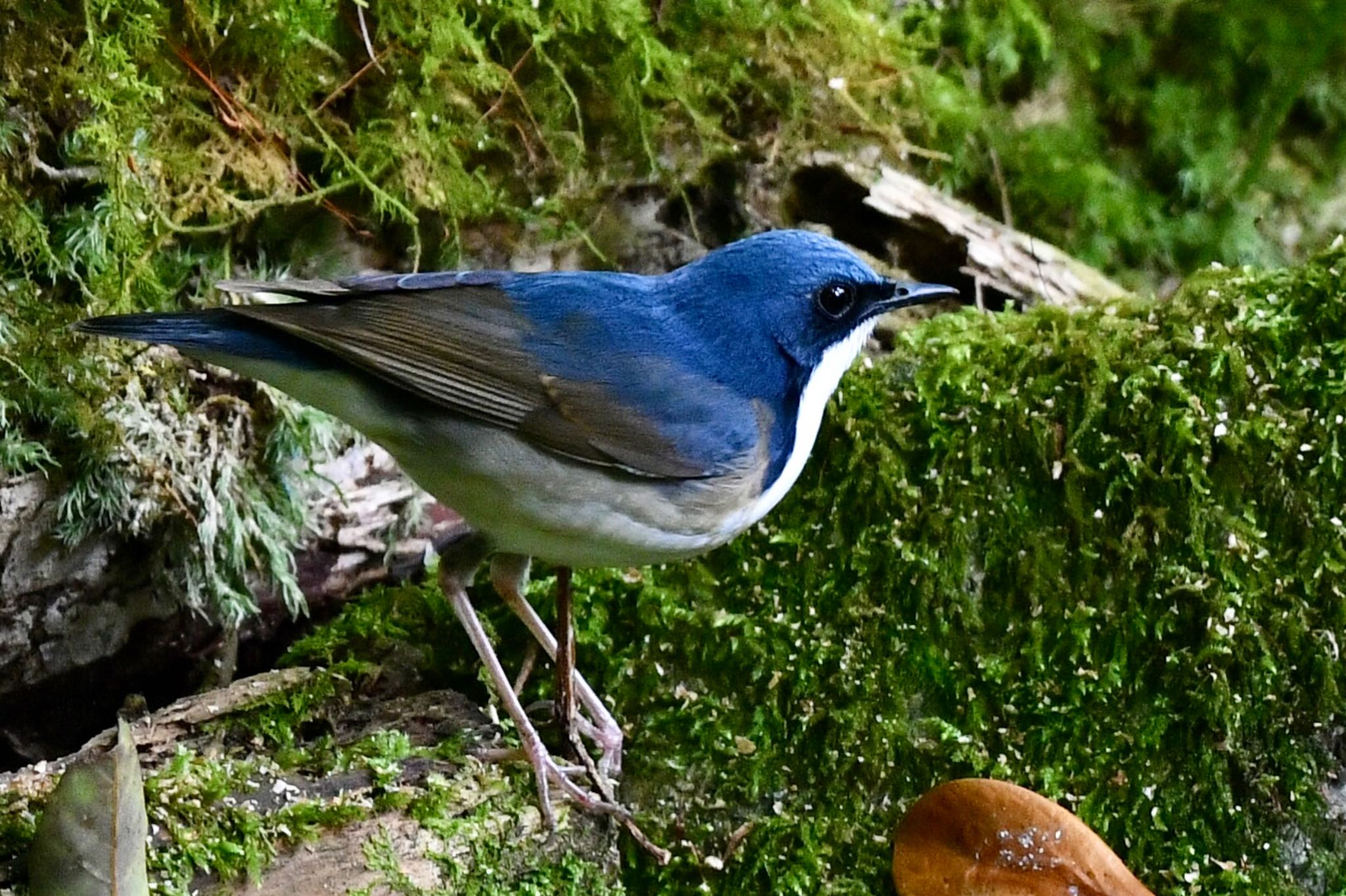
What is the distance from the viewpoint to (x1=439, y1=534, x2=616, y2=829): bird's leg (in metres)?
2.77

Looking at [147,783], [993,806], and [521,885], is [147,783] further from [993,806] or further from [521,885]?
[993,806]

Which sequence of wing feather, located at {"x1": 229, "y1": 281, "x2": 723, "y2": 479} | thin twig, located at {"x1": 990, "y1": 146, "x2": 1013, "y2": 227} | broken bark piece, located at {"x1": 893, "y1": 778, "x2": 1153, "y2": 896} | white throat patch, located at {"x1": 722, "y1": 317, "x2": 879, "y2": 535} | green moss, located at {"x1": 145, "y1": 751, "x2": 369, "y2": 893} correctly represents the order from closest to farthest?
green moss, located at {"x1": 145, "y1": 751, "x2": 369, "y2": 893} → broken bark piece, located at {"x1": 893, "y1": 778, "x2": 1153, "y2": 896} → wing feather, located at {"x1": 229, "y1": 281, "x2": 723, "y2": 479} → white throat patch, located at {"x1": 722, "y1": 317, "x2": 879, "y2": 535} → thin twig, located at {"x1": 990, "y1": 146, "x2": 1013, "y2": 227}

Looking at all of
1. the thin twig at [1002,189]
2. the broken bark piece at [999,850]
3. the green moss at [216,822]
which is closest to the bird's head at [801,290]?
the broken bark piece at [999,850]

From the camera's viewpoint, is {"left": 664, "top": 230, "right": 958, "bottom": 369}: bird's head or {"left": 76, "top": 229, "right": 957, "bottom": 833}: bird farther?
{"left": 664, "top": 230, "right": 958, "bottom": 369}: bird's head

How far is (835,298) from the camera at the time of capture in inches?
118

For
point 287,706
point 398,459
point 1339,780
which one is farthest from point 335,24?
point 1339,780

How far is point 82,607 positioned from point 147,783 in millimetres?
898

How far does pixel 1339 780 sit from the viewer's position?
266 cm

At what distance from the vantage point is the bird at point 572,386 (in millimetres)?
2730

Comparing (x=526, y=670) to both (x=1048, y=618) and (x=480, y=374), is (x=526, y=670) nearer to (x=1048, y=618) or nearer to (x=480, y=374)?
(x=480, y=374)

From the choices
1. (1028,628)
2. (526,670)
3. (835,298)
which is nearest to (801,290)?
(835,298)

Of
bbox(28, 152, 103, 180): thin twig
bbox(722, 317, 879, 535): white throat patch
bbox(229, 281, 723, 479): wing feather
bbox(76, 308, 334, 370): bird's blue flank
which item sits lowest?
bbox(722, 317, 879, 535): white throat patch

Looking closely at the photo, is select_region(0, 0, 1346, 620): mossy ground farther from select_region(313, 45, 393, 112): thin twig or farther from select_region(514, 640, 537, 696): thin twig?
select_region(514, 640, 537, 696): thin twig

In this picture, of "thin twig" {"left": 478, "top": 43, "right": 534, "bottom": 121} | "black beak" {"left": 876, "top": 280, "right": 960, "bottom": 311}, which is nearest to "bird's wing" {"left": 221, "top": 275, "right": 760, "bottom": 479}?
"black beak" {"left": 876, "top": 280, "right": 960, "bottom": 311}
